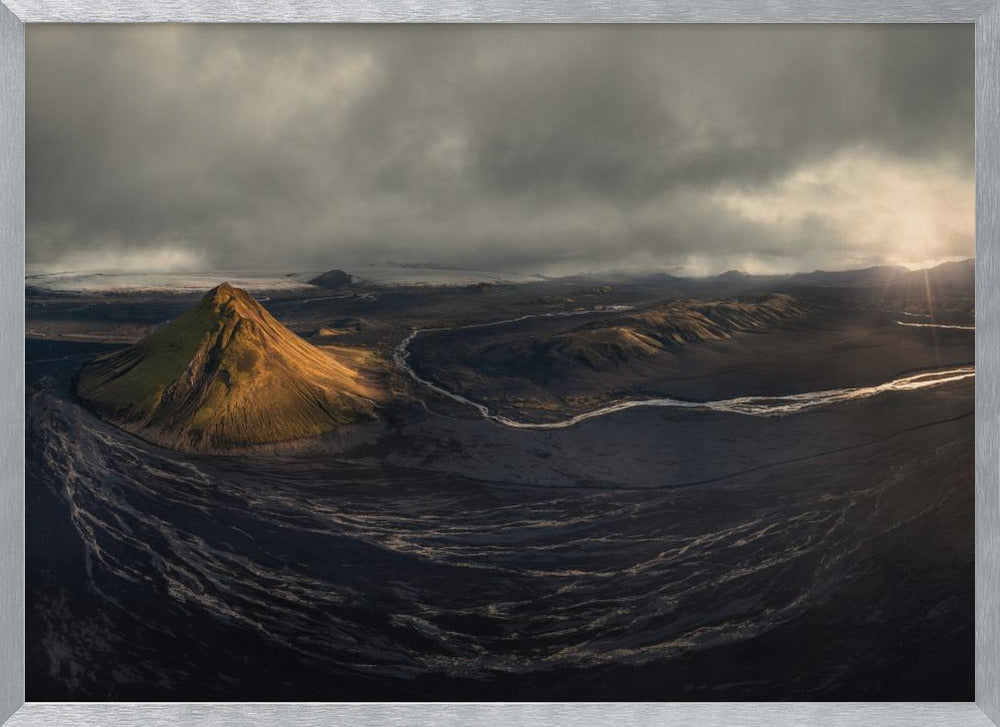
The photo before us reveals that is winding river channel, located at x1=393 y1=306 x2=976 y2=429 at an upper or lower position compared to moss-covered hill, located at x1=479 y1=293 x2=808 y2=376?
lower

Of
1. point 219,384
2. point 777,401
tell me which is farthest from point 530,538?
point 219,384

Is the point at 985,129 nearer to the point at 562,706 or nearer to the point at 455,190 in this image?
the point at 455,190

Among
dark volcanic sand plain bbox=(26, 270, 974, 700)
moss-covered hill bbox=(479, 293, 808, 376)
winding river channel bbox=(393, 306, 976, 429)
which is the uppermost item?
moss-covered hill bbox=(479, 293, 808, 376)

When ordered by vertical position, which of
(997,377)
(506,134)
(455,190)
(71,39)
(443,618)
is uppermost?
(71,39)

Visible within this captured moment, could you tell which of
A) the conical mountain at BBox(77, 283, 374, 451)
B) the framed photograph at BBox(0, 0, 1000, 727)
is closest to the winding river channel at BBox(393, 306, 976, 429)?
the framed photograph at BBox(0, 0, 1000, 727)

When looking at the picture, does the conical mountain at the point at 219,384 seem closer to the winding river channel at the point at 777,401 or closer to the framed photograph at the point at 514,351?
the framed photograph at the point at 514,351

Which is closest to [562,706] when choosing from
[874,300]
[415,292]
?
[415,292]

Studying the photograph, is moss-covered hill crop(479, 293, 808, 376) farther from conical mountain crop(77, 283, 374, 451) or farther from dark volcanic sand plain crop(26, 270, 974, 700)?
conical mountain crop(77, 283, 374, 451)
